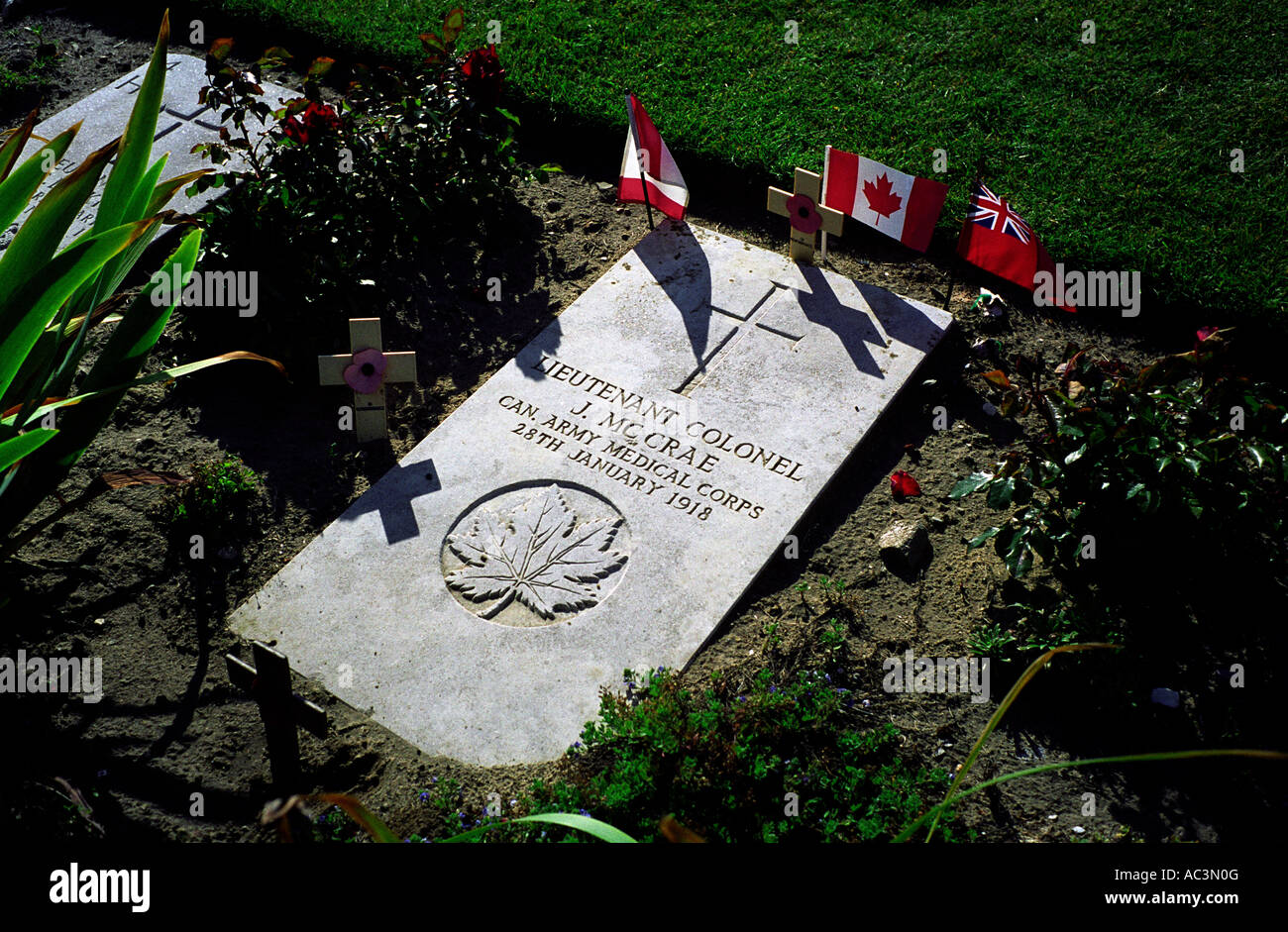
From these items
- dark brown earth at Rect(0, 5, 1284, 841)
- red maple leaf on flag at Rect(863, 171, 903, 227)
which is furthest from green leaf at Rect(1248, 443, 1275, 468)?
red maple leaf on flag at Rect(863, 171, 903, 227)

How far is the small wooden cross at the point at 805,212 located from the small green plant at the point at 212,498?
289cm

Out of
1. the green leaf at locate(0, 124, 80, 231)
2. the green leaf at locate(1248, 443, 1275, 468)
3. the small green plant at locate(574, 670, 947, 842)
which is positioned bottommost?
the small green plant at locate(574, 670, 947, 842)

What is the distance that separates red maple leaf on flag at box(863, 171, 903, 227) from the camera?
505 cm

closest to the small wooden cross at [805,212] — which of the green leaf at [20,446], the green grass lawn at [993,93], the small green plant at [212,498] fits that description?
the green grass lawn at [993,93]

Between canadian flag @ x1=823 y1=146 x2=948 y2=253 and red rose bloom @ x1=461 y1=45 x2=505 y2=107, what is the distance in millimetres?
1823

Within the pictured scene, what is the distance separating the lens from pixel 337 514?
4406 millimetres

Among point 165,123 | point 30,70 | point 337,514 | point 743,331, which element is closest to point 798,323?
point 743,331

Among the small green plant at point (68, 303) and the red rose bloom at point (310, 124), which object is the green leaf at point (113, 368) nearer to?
the small green plant at point (68, 303)

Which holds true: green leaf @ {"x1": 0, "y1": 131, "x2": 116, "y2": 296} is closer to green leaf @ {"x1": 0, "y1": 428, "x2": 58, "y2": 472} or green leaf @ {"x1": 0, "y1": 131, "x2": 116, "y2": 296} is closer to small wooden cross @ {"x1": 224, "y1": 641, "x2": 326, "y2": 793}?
green leaf @ {"x1": 0, "y1": 428, "x2": 58, "y2": 472}

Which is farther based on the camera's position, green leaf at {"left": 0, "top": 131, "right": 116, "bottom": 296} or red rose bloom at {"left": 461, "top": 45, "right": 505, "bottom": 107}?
red rose bloom at {"left": 461, "top": 45, "right": 505, "bottom": 107}

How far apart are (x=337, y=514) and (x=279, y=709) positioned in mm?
1358

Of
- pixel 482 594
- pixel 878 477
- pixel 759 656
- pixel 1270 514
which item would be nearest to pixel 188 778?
pixel 482 594

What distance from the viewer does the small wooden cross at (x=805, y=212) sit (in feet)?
17.3

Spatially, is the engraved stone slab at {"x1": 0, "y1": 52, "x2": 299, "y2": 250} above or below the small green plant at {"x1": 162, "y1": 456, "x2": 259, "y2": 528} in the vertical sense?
above
